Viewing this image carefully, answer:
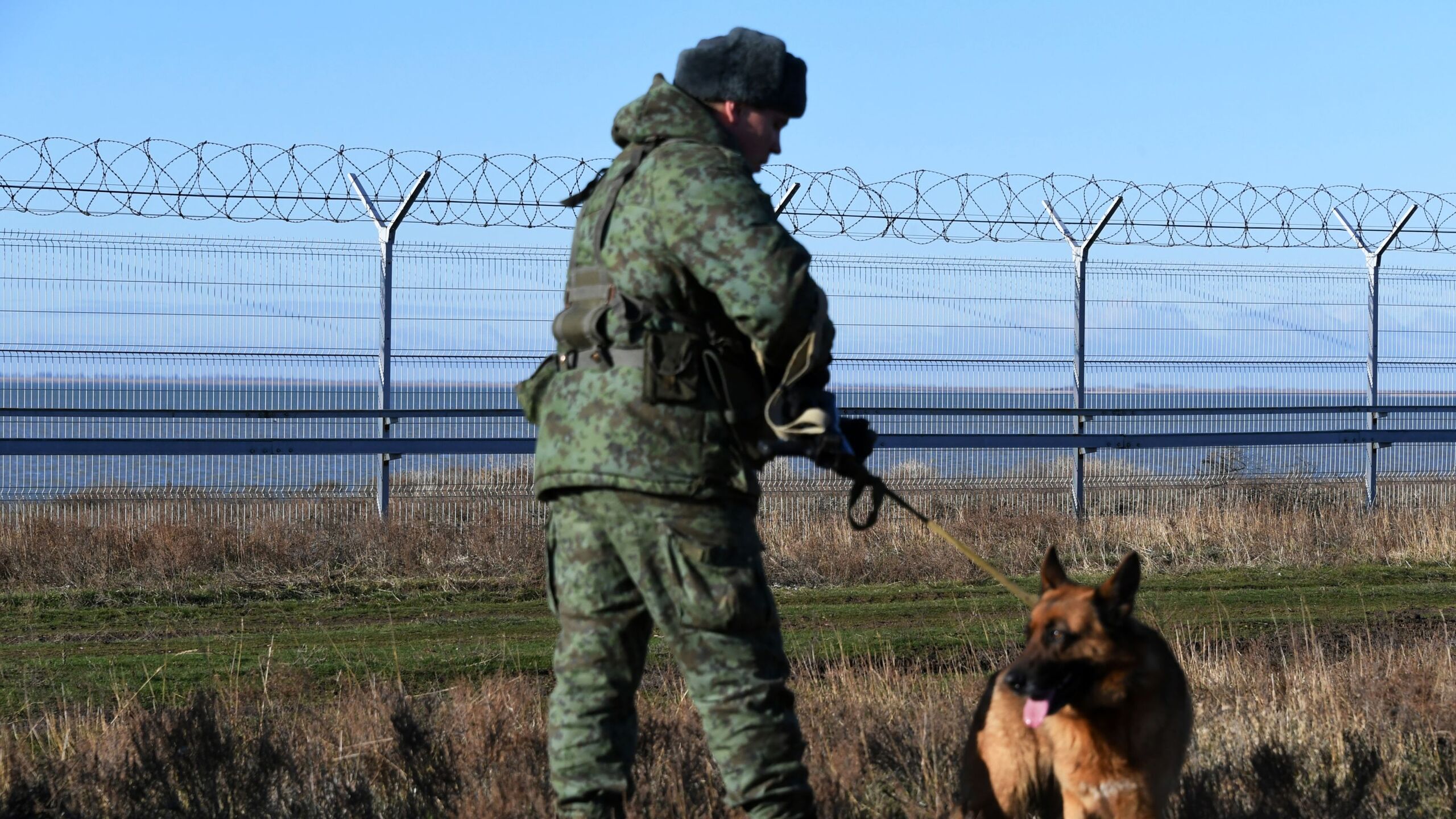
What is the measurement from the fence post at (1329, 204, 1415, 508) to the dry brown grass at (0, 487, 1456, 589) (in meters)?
1.37

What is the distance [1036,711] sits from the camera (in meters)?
3.71

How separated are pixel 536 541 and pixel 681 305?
7.48 m

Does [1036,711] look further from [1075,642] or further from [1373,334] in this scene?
[1373,334]

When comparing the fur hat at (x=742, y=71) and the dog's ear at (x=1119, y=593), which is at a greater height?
the fur hat at (x=742, y=71)

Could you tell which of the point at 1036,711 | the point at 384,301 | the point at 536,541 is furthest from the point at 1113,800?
the point at 384,301

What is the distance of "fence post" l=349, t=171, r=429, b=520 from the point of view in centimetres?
1111

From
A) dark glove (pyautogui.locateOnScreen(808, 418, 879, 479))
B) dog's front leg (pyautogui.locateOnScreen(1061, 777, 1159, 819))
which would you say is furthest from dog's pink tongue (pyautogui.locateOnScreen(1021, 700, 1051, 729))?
dark glove (pyautogui.locateOnScreen(808, 418, 879, 479))

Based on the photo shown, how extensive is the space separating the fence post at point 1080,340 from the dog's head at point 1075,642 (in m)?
8.86

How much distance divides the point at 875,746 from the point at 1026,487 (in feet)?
28.7

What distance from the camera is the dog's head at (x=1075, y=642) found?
3742mm

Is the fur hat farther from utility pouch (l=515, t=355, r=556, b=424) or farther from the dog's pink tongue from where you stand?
the dog's pink tongue

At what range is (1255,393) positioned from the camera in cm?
1509

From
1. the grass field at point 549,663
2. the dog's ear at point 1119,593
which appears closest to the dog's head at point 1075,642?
the dog's ear at point 1119,593

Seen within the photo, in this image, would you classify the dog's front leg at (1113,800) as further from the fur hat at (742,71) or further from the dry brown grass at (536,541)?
the dry brown grass at (536,541)
